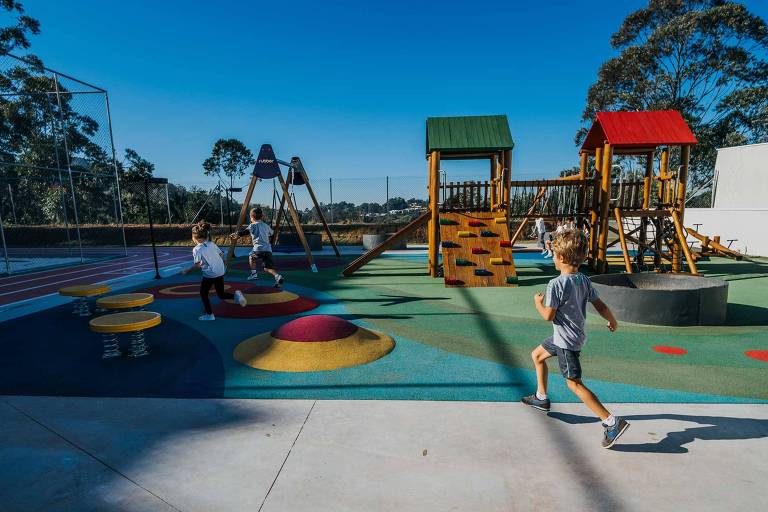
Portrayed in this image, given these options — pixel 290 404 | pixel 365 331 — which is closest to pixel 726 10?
pixel 365 331

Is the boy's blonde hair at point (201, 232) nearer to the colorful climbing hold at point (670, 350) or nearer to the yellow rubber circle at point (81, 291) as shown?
the yellow rubber circle at point (81, 291)

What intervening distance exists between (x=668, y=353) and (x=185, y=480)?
18.0 ft

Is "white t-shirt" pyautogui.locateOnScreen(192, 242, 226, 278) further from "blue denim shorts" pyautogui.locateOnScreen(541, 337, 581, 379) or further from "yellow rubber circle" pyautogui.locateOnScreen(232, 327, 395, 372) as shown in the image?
"blue denim shorts" pyautogui.locateOnScreen(541, 337, 581, 379)

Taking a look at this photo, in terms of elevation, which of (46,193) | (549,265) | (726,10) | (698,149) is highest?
(726,10)

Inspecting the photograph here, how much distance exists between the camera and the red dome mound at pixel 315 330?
531 cm

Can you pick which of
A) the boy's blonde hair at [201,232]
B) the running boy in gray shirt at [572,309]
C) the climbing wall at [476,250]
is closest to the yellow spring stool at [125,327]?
the boy's blonde hair at [201,232]

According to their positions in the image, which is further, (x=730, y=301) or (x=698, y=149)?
(x=698, y=149)

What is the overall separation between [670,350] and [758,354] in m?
0.98

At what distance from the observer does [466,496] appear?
8.22 feet

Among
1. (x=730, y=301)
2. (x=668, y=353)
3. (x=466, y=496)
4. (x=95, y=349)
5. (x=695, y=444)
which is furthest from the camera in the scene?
(x=730, y=301)

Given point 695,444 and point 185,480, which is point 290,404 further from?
point 695,444

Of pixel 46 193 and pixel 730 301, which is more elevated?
pixel 46 193

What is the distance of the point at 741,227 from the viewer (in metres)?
16.6

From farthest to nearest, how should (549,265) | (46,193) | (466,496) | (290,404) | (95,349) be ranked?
(46,193) → (549,265) → (95,349) → (290,404) → (466,496)
